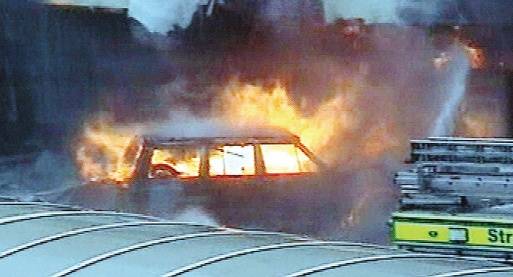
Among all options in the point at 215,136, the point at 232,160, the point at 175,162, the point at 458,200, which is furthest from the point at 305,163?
the point at 458,200

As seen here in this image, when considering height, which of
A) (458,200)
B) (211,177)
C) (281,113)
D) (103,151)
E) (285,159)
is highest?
(281,113)

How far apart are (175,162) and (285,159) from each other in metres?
0.75

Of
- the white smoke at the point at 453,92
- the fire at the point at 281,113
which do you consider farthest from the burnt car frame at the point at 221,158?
the white smoke at the point at 453,92

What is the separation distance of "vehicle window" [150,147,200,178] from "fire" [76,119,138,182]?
0.66ft

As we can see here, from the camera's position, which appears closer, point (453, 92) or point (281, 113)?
point (453, 92)

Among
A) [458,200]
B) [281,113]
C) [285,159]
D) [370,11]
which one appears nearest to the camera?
[458,200]

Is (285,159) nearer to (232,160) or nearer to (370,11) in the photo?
(232,160)

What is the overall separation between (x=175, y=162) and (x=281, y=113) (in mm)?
879

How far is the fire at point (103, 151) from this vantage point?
7.54 meters

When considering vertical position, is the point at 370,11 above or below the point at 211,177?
above

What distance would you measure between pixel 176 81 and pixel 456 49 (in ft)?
6.40

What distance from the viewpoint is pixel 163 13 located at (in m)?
7.57

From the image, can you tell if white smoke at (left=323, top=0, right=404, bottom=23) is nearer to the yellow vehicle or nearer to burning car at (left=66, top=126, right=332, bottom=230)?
burning car at (left=66, top=126, right=332, bottom=230)

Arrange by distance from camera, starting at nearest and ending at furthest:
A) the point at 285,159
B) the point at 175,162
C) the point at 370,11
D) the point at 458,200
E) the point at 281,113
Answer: the point at 458,200 < the point at 175,162 < the point at 285,159 < the point at 370,11 < the point at 281,113
